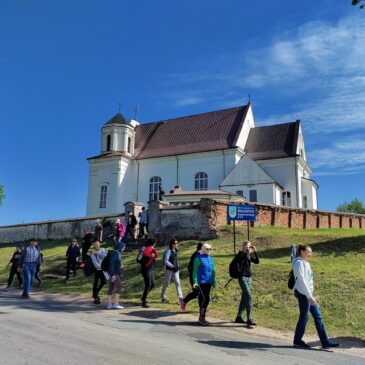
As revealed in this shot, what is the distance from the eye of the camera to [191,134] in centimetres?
4872

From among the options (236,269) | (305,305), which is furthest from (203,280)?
(305,305)

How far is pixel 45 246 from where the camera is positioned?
91.6ft

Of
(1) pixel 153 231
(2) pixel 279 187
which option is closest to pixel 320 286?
(1) pixel 153 231

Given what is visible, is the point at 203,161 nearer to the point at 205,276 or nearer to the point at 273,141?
the point at 273,141

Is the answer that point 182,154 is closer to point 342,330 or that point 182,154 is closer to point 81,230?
point 81,230

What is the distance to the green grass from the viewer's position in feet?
32.1

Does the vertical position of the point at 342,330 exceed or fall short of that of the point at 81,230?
it falls short

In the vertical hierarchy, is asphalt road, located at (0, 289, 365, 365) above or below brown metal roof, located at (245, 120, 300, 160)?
below

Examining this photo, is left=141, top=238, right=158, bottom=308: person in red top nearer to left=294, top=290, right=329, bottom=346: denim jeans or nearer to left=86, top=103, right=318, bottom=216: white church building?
left=294, top=290, right=329, bottom=346: denim jeans

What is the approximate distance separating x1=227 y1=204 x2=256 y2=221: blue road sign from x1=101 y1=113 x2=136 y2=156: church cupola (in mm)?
32893

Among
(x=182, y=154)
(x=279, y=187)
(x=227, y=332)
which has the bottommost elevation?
(x=227, y=332)

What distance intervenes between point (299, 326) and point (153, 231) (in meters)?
15.3

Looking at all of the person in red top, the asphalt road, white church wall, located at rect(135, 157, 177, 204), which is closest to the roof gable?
white church wall, located at rect(135, 157, 177, 204)

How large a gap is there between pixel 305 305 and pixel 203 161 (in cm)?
3816
